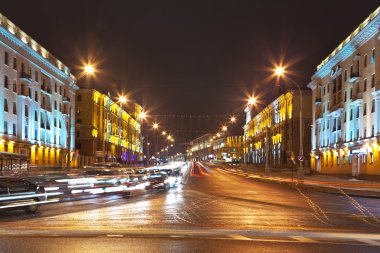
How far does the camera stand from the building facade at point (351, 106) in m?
52.0

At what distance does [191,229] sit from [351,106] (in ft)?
166

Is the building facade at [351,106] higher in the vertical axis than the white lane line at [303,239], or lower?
higher

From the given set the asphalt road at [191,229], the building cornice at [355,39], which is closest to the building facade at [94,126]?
the building cornice at [355,39]

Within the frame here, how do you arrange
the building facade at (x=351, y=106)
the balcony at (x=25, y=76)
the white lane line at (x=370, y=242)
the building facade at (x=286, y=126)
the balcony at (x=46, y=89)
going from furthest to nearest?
the building facade at (x=286, y=126)
the balcony at (x=46, y=89)
the balcony at (x=25, y=76)
the building facade at (x=351, y=106)
the white lane line at (x=370, y=242)

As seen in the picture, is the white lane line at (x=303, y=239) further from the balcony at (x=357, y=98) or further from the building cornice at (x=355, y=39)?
the balcony at (x=357, y=98)

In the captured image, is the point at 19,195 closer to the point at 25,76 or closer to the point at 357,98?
the point at 357,98

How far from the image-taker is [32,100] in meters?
71.2

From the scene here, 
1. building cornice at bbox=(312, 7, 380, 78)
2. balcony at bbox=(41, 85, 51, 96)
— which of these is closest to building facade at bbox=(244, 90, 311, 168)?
building cornice at bbox=(312, 7, 380, 78)

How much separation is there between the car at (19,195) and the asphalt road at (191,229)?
39 centimetres

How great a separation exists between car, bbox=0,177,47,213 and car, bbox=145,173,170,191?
15.0 m

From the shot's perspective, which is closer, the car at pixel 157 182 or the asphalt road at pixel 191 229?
the asphalt road at pixel 191 229

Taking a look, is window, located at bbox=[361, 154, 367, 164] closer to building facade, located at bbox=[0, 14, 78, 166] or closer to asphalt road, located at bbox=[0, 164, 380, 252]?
building facade, located at bbox=[0, 14, 78, 166]

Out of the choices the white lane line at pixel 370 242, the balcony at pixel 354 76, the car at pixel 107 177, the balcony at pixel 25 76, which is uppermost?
the balcony at pixel 25 76

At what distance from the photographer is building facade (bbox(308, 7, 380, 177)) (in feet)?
171
